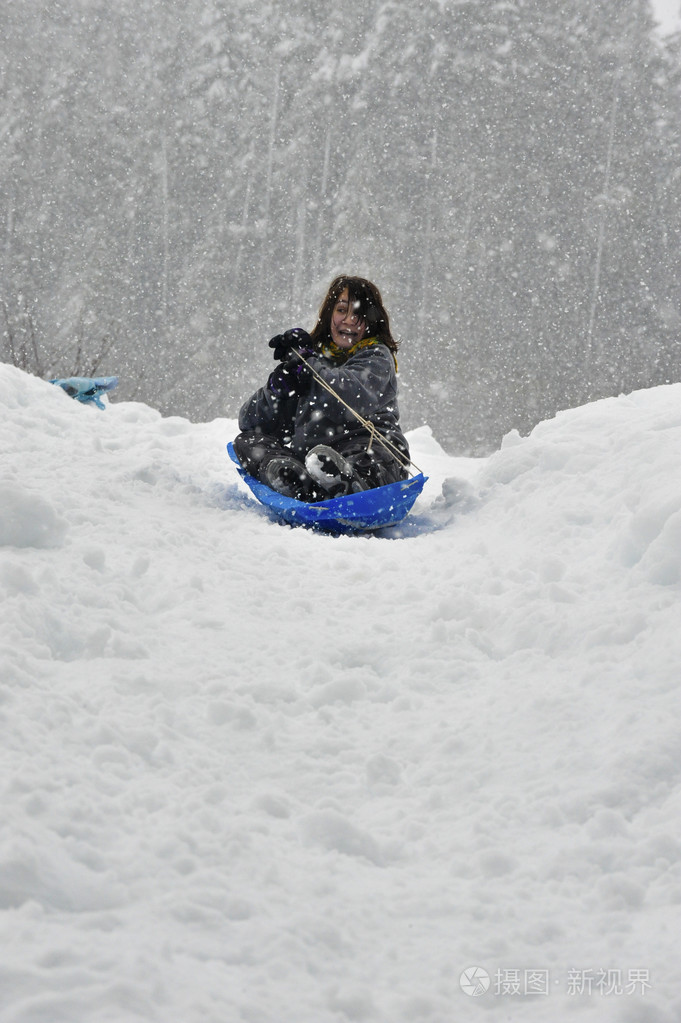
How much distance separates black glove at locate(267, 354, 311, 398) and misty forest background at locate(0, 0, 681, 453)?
58.1ft

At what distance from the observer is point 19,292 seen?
24047 mm

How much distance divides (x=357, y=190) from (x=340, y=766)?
23.4 m

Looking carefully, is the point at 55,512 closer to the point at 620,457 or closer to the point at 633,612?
the point at 633,612

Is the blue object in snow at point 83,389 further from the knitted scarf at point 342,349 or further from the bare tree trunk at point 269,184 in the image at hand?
the bare tree trunk at point 269,184

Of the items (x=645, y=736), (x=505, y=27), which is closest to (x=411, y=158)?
(x=505, y=27)

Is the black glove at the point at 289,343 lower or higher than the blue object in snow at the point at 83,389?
higher

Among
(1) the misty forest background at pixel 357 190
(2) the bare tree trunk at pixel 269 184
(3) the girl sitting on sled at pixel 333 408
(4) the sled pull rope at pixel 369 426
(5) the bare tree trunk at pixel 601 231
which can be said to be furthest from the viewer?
(2) the bare tree trunk at pixel 269 184

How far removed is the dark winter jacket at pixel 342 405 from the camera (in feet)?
12.3

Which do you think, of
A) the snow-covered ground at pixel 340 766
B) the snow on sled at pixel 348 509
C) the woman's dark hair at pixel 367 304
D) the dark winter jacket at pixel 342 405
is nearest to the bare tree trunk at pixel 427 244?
the woman's dark hair at pixel 367 304

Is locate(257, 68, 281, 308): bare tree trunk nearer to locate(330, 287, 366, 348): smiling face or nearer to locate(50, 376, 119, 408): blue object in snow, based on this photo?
locate(50, 376, 119, 408): blue object in snow

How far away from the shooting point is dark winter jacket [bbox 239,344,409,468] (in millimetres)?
3760

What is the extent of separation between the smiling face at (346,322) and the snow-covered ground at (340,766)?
5.08ft

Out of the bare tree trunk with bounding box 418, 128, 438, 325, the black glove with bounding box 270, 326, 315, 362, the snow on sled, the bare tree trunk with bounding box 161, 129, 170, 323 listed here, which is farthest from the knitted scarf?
the bare tree trunk with bounding box 161, 129, 170, 323

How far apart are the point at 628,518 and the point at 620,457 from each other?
21.4 inches
